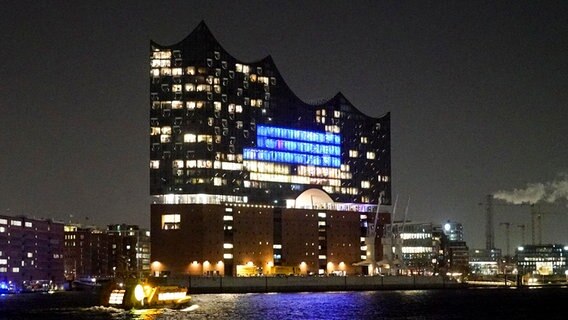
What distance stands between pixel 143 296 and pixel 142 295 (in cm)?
19

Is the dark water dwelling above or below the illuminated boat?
below

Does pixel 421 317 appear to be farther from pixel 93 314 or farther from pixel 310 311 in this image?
pixel 93 314

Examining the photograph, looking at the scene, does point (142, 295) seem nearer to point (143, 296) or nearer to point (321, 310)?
point (143, 296)

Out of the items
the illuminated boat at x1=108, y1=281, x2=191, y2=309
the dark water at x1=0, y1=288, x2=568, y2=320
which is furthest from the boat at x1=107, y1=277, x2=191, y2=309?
the dark water at x1=0, y1=288, x2=568, y2=320

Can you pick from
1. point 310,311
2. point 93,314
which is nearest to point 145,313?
point 93,314

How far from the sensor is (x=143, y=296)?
4951 inches

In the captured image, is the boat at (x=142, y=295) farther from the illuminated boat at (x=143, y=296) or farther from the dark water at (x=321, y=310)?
the dark water at (x=321, y=310)

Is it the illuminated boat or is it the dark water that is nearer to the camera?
the dark water

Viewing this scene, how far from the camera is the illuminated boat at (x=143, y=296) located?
124750mm

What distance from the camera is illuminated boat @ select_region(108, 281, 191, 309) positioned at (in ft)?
409

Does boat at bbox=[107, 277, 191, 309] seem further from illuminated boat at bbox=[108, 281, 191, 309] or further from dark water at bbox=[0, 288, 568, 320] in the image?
dark water at bbox=[0, 288, 568, 320]

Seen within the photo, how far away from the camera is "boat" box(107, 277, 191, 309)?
124812 mm

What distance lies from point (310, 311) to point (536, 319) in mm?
28356

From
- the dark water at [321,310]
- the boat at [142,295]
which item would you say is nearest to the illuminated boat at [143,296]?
the boat at [142,295]
